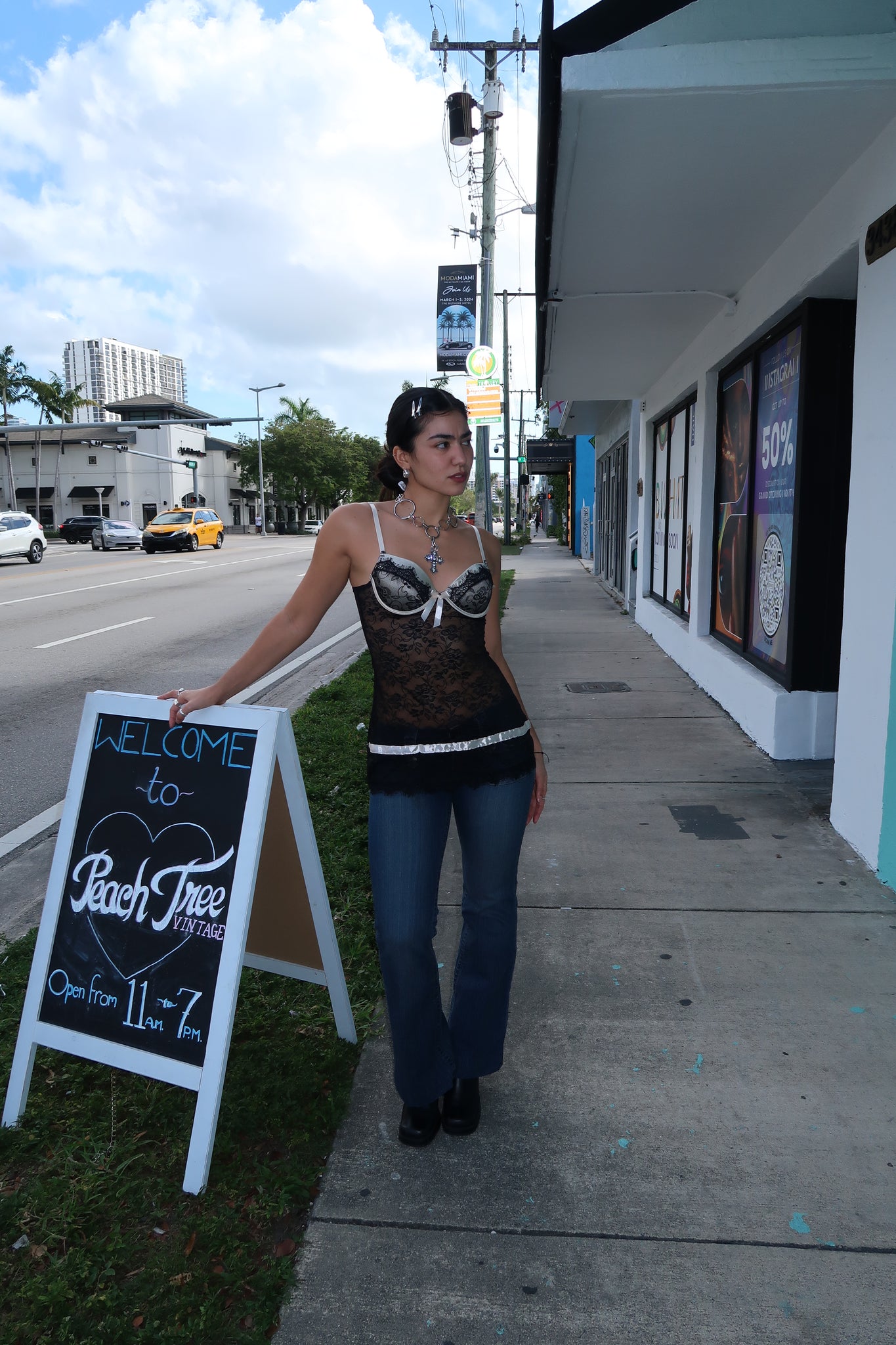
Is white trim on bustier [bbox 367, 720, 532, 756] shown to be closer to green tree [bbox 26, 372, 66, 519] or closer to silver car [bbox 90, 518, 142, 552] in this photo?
silver car [bbox 90, 518, 142, 552]

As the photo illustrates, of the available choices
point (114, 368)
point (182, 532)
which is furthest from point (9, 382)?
point (114, 368)

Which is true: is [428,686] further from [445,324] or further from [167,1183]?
[445,324]

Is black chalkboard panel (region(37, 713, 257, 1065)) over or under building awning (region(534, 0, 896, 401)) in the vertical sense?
under

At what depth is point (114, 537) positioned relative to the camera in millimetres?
38344

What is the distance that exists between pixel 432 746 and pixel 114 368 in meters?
192

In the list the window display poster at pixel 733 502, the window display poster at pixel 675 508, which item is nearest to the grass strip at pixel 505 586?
the window display poster at pixel 675 508

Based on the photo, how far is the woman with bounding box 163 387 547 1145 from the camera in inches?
96.1

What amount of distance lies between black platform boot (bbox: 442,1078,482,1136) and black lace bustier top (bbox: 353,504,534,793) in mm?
873

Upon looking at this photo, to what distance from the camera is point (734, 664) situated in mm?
7219

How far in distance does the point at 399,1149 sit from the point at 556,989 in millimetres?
981

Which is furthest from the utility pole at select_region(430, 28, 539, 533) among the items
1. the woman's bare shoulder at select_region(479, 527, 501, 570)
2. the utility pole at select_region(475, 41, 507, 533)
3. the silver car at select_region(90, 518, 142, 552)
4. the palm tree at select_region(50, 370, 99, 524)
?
the palm tree at select_region(50, 370, 99, 524)

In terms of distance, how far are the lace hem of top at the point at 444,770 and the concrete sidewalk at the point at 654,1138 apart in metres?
0.99

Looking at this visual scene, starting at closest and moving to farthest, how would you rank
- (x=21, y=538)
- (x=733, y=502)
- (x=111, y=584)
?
(x=733, y=502) → (x=111, y=584) → (x=21, y=538)

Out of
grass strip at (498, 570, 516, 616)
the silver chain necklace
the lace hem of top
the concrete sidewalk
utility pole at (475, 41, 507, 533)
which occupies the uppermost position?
utility pole at (475, 41, 507, 533)
